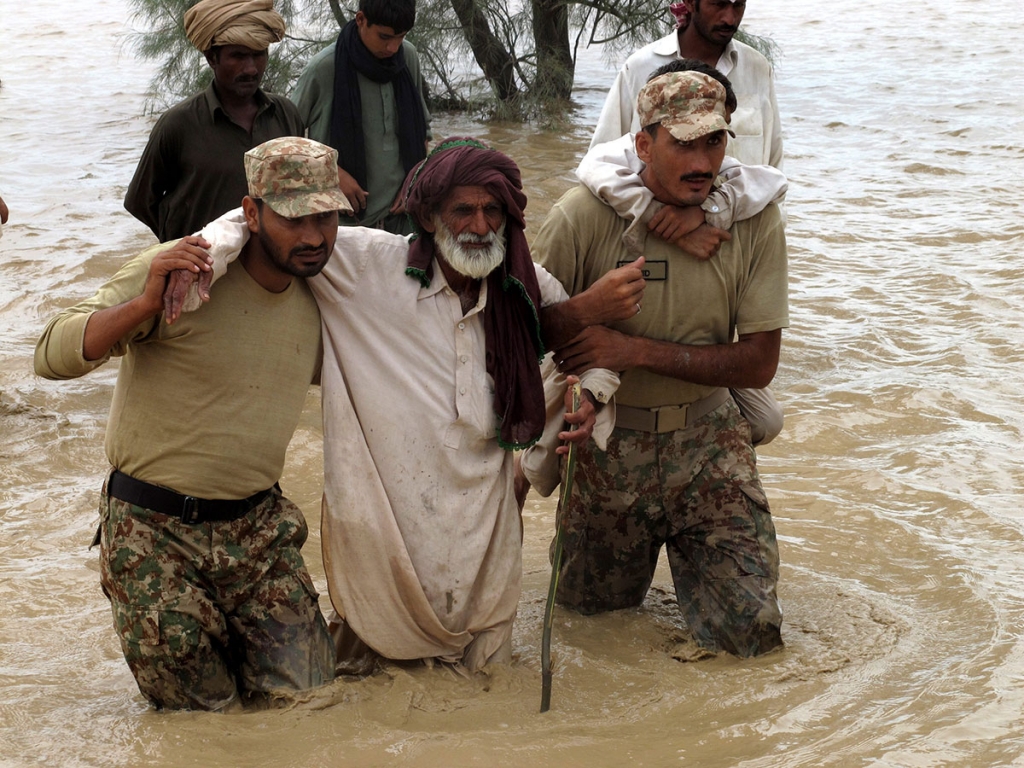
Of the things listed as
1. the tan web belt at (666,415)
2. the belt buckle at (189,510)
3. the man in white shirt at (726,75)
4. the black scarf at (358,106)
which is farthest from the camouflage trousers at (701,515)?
the black scarf at (358,106)

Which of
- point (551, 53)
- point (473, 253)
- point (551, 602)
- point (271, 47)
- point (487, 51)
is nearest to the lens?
point (473, 253)

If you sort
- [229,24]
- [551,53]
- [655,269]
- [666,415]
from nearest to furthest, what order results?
[655,269] < [666,415] < [229,24] < [551,53]

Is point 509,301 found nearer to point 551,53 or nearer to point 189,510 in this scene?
point 189,510

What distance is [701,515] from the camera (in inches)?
168

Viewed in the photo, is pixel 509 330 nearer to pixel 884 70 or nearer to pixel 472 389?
pixel 472 389

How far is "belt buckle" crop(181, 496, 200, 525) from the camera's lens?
3.61 meters

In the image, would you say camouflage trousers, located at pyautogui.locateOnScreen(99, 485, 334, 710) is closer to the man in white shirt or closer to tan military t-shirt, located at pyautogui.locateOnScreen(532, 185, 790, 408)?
tan military t-shirt, located at pyautogui.locateOnScreen(532, 185, 790, 408)

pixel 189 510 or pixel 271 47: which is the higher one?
pixel 271 47

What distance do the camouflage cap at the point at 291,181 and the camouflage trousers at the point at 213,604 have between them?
2.82 feet

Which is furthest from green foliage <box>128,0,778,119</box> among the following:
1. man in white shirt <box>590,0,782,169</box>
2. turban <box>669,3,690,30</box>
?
man in white shirt <box>590,0,782,169</box>

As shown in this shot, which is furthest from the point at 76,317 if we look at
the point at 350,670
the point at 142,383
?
the point at 350,670

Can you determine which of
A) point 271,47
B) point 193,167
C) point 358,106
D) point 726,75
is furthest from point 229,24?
point 271,47

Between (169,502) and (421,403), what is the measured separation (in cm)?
76

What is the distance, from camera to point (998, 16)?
20.1 m
